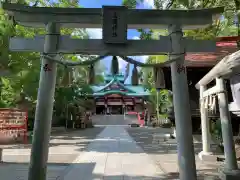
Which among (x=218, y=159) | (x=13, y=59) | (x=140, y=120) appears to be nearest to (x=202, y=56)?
(x=218, y=159)

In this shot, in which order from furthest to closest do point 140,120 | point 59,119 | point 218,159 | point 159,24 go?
point 140,120 < point 59,119 < point 218,159 < point 159,24

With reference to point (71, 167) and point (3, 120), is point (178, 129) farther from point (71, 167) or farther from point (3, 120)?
point (3, 120)

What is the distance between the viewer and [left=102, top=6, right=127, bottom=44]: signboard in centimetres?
500

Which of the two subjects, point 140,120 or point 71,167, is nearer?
point 71,167

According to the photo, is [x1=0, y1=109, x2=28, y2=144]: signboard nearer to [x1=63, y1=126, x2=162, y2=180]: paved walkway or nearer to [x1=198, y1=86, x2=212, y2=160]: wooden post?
[x1=63, y1=126, x2=162, y2=180]: paved walkway

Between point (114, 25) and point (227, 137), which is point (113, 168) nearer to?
point (227, 137)

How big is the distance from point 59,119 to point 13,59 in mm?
13815

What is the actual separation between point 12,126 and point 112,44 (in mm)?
10003

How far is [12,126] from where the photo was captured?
43.1 ft

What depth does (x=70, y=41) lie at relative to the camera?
16.8ft

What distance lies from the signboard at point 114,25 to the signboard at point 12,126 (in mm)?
10030

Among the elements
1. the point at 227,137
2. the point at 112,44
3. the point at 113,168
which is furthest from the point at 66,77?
the point at 227,137

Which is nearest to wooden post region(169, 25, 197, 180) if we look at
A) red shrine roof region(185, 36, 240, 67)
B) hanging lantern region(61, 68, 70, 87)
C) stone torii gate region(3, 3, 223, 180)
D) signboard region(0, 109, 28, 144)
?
stone torii gate region(3, 3, 223, 180)

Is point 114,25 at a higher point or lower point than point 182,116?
higher
